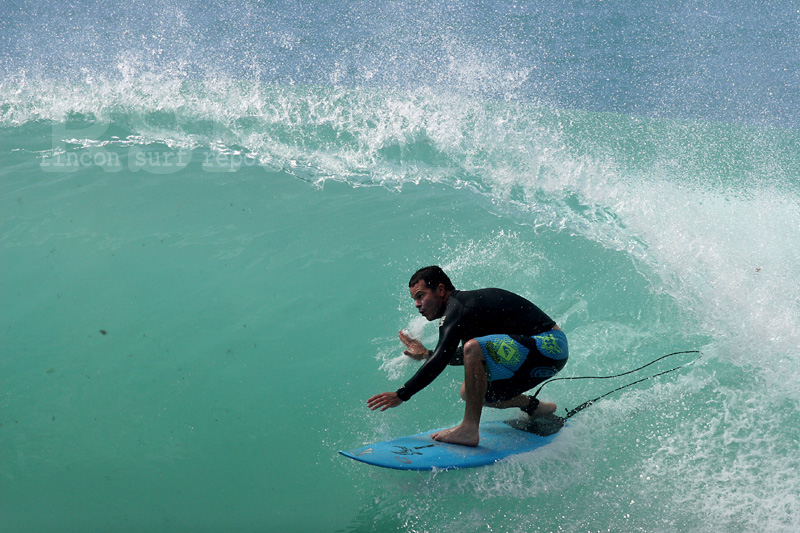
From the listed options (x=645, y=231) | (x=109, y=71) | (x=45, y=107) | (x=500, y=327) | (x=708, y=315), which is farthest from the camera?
(x=109, y=71)

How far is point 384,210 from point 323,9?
480cm

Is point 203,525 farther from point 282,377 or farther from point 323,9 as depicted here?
point 323,9

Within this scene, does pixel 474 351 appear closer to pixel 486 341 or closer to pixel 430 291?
pixel 486 341

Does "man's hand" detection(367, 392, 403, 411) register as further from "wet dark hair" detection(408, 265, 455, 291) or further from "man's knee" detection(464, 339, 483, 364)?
"wet dark hair" detection(408, 265, 455, 291)

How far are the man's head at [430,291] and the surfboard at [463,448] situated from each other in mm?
658

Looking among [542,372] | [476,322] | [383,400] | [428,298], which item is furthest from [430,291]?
[542,372]

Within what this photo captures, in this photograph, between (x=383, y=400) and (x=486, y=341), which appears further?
(x=486, y=341)

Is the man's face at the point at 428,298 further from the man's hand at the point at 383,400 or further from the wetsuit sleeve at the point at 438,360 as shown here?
the man's hand at the point at 383,400

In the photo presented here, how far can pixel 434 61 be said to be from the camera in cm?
703

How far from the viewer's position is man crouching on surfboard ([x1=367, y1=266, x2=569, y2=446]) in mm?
2709

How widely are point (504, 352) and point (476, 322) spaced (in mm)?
201

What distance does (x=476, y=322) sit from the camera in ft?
9.05

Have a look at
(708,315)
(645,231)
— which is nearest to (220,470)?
(708,315)

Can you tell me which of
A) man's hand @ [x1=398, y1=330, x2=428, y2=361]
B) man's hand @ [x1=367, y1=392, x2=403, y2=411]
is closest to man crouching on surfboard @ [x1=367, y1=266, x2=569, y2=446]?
man's hand @ [x1=367, y1=392, x2=403, y2=411]
